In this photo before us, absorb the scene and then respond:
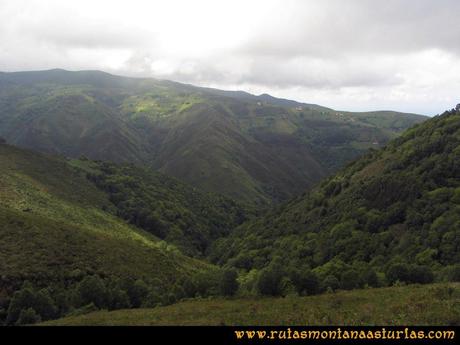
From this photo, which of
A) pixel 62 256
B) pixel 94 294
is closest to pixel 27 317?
pixel 94 294

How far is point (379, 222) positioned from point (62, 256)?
84.8 meters

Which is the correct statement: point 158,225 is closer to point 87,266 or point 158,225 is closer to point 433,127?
point 87,266

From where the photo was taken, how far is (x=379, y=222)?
11800cm

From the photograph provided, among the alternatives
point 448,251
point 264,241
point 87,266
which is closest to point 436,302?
point 448,251

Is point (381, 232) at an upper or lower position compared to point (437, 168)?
lower

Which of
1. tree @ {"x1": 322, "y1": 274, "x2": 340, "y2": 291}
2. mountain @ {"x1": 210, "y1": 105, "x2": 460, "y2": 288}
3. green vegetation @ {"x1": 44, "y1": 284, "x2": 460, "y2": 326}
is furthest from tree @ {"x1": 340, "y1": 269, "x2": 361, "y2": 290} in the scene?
green vegetation @ {"x1": 44, "y1": 284, "x2": 460, "y2": 326}

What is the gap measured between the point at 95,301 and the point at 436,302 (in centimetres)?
4549

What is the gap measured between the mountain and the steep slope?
29.7 metres

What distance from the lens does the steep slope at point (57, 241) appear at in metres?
72.4

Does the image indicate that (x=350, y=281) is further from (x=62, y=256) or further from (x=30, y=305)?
(x=62, y=256)

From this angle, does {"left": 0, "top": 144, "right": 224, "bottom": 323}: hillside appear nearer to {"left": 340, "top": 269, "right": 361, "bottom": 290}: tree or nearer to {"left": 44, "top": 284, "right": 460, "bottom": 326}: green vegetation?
{"left": 44, "top": 284, "right": 460, "bottom": 326}: green vegetation

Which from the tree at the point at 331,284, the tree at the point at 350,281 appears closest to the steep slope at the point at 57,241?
the tree at the point at 331,284
